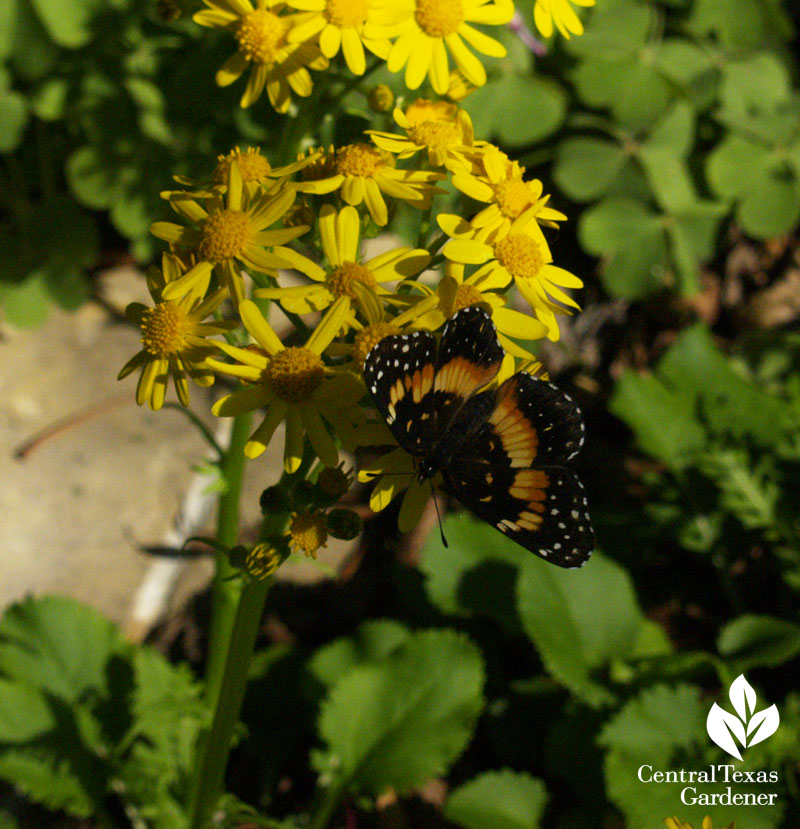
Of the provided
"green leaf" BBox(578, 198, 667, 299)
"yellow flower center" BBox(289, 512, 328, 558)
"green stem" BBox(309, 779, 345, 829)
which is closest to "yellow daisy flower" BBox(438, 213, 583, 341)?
"yellow flower center" BBox(289, 512, 328, 558)

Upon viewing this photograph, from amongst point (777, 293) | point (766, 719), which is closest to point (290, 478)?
point (766, 719)

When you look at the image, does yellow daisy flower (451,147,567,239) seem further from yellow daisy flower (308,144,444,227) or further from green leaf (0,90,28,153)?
green leaf (0,90,28,153)

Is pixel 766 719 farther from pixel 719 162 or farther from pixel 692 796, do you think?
pixel 719 162

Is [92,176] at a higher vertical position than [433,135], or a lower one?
lower

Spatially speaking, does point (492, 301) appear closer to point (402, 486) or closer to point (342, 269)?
point (342, 269)

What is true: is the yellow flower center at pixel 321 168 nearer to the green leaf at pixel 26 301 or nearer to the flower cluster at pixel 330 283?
the flower cluster at pixel 330 283

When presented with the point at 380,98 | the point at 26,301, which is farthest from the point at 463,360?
the point at 26,301
